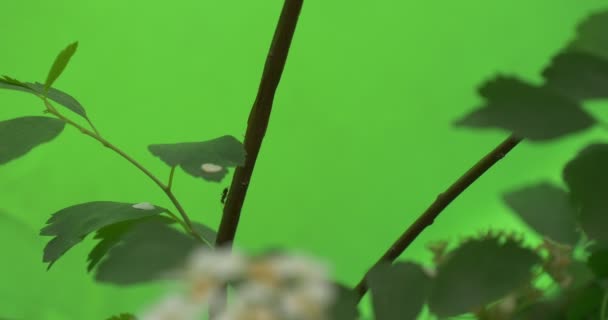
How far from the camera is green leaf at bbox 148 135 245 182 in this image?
0.70 feet

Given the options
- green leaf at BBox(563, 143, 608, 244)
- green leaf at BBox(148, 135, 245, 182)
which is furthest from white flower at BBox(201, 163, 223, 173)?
green leaf at BBox(563, 143, 608, 244)

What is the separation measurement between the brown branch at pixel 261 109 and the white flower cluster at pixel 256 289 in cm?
16

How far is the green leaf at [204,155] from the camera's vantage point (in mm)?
214

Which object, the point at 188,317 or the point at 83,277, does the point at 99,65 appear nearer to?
the point at 83,277

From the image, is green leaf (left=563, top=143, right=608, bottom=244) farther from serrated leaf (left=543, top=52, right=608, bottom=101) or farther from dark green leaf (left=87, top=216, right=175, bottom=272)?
dark green leaf (left=87, top=216, right=175, bottom=272)

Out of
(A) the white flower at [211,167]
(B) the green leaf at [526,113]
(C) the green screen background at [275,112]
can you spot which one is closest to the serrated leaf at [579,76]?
(B) the green leaf at [526,113]

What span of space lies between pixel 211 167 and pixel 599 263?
137mm

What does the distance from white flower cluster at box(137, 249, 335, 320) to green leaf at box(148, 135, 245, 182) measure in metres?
0.12

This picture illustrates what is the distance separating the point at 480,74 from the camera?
3.36 ft

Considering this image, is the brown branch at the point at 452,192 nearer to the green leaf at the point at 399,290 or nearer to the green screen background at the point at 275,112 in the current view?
the green leaf at the point at 399,290

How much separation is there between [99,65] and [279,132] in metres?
0.24

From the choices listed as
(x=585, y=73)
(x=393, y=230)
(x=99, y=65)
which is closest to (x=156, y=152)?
(x=585, y=73)

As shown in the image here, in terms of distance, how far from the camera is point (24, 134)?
0.79ft

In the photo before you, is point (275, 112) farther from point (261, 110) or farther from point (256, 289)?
point (256, 289)
